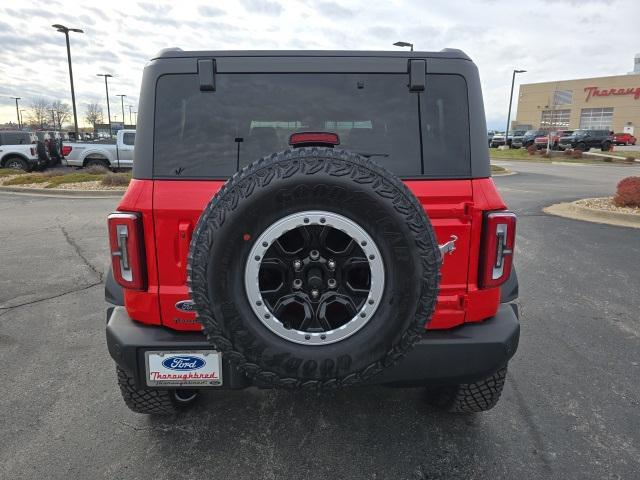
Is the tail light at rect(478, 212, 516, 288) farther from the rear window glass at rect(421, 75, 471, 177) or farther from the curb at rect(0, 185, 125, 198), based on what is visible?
the curb at rect(0, 185, 125, 198)

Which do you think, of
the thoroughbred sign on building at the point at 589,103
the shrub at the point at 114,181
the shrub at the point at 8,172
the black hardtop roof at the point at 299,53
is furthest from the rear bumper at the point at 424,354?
the thoroughbred sign on building at the point at 589,103

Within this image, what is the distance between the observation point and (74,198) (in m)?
12.5

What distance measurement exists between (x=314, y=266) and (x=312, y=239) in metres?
0.11

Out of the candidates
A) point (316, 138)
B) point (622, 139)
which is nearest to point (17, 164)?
point (316, 138)

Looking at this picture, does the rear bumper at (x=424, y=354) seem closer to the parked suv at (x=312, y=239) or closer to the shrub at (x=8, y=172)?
the parked suv at (x=312, y=239)

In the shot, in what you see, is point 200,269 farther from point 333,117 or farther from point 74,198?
point 74,198

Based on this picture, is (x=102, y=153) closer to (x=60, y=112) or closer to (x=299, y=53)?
(x=299, y=53)

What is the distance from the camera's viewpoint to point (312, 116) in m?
2.30

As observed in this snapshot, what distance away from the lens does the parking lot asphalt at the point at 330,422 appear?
235 cm

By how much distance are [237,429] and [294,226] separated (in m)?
1.49

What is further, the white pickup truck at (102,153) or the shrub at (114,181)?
the white pickup truck at (102,153)

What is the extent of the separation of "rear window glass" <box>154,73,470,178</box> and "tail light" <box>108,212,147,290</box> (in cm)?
38

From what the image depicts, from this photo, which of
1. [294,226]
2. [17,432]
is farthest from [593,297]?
[17,432]

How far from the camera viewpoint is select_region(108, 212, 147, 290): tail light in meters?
2.13
